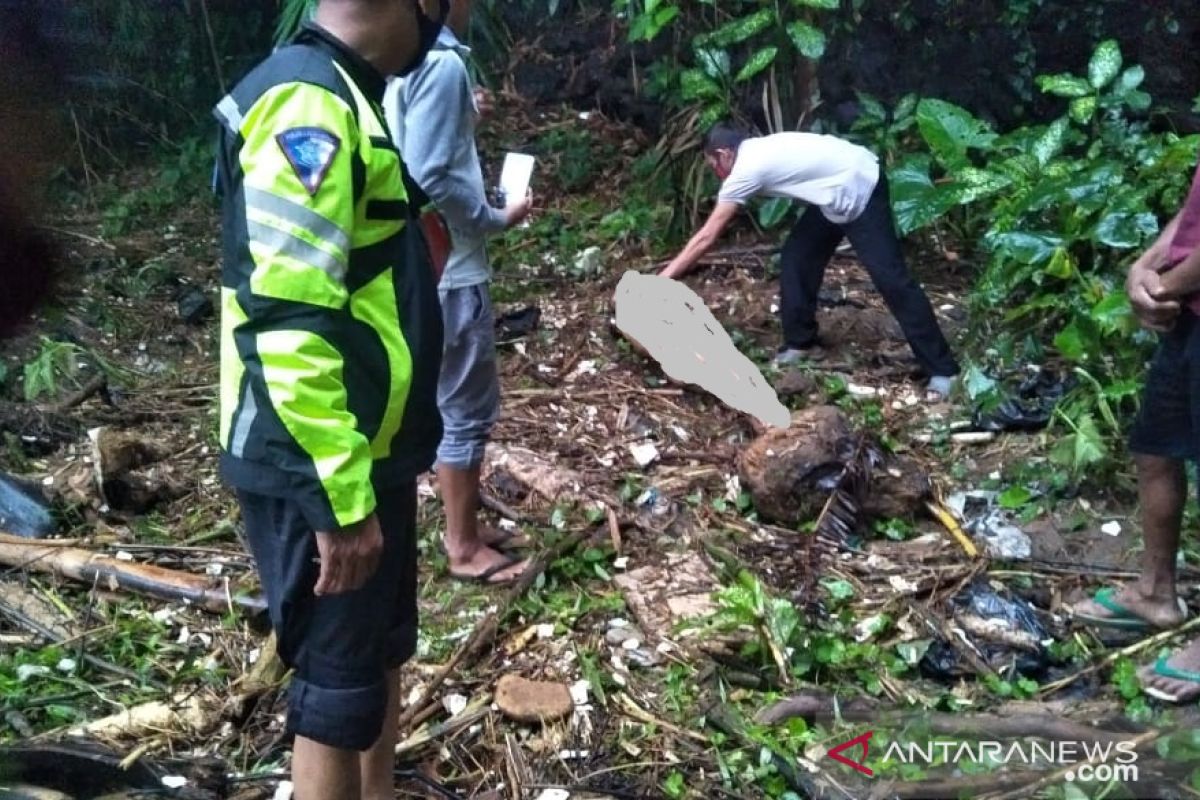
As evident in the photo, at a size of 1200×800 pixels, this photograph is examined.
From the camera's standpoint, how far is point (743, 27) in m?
6.21

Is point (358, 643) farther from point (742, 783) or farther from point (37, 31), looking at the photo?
point (37, 31)

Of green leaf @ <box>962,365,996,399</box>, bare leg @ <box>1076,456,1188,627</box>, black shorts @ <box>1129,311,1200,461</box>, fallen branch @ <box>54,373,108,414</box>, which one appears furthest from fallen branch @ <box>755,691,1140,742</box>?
fallen branch @ <box>54,373,108,414</box>

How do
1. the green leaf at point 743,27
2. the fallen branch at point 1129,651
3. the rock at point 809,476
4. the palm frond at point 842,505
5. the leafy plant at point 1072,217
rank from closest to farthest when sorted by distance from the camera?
the fallen branch at point 1129,651
the palm frond at point 842,505
the rock at point 809,476
the leafy plant at point 1072,217
the green leaf at point 743,27

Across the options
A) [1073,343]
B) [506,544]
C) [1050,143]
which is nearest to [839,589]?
[506,544]

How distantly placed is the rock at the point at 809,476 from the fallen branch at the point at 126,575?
64.0 inches

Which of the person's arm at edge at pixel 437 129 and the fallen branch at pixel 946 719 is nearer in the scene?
the fallen branch at pixel 946 719

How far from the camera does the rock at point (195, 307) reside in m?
6.09

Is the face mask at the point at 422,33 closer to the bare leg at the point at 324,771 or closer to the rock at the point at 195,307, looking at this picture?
the bare leg at the point at 324,771

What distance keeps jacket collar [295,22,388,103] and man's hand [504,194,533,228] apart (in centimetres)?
134

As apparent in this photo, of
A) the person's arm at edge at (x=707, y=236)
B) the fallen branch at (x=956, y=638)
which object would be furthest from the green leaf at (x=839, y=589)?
the person's arm at edge at (x=707, y=236)

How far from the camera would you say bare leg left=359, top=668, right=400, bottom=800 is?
8.53ft

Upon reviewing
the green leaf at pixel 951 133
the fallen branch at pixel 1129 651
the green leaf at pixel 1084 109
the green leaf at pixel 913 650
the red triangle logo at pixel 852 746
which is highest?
the green leaf at pixel 1084 109

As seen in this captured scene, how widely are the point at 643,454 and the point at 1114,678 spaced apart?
1832mm

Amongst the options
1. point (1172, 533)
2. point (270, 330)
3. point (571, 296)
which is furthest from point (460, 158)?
point (571, 296)
